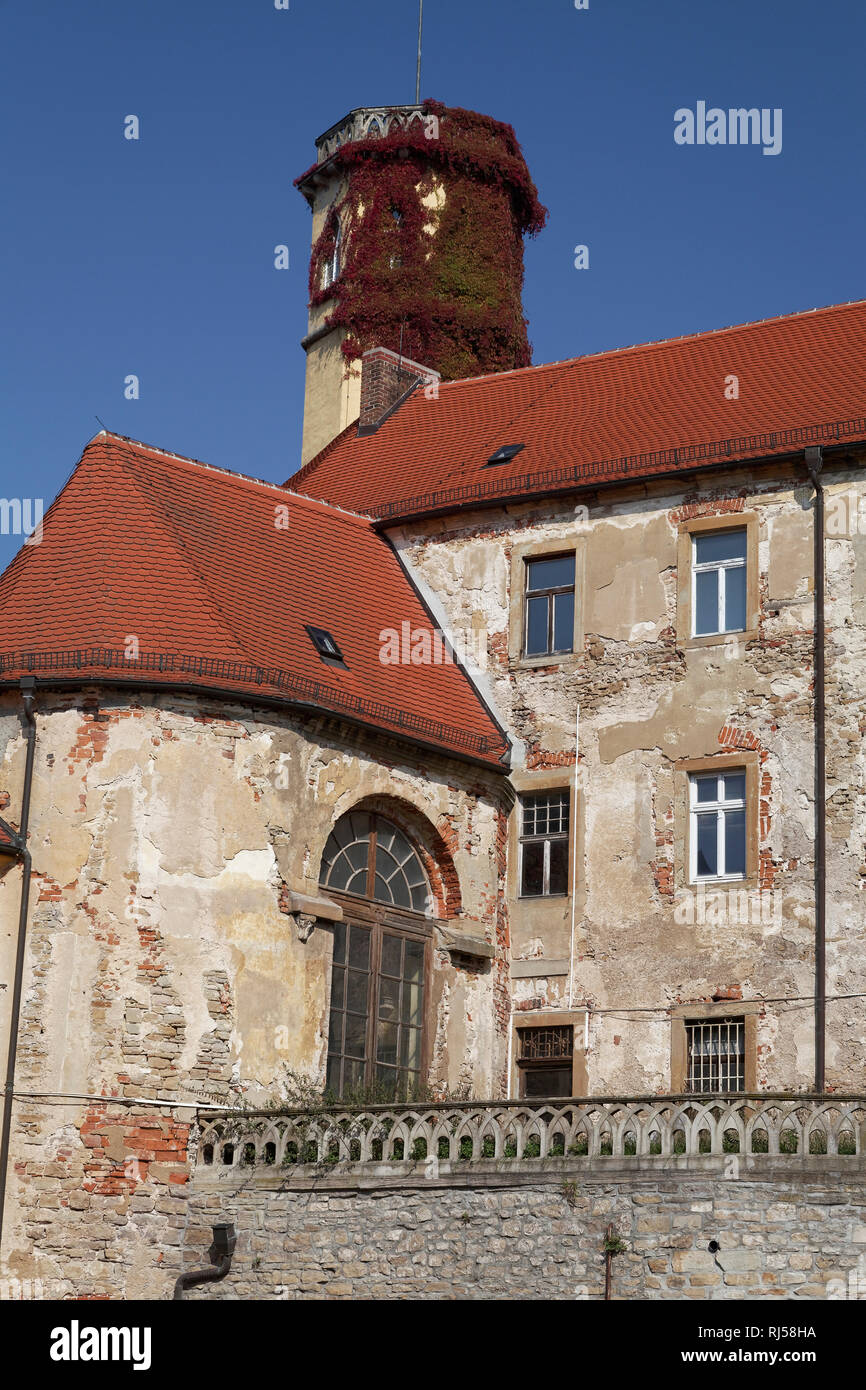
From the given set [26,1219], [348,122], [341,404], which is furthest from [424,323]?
[26,1219]

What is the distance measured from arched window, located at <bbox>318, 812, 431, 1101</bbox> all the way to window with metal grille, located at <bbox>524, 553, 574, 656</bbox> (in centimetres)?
346

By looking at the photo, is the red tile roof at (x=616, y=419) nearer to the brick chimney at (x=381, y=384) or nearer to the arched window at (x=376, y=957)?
the brick chimney at (x=381, y=384)

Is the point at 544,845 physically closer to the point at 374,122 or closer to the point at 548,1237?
the point at 548,1237

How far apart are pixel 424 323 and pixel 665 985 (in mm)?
20743

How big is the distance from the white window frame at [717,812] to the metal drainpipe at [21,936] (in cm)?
787

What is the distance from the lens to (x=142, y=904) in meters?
21.9

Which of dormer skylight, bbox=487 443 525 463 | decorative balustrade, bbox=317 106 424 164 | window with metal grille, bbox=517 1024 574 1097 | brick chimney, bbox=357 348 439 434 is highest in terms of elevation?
decorative balustrade, bbox=317 106 424 164

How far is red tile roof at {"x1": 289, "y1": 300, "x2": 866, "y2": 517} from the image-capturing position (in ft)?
86.0

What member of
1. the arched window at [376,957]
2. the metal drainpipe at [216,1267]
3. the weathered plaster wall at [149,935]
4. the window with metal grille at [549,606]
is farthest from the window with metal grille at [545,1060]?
the metal drainpipe at [216,1267]

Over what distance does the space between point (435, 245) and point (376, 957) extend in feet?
71.9

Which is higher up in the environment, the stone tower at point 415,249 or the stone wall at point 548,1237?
the stone tower at point 415,249

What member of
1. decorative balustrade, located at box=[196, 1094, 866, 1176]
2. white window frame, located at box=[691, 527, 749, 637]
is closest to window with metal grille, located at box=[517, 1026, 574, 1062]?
decorative balustrade, located at box=[196, 1094, 866, 1176]

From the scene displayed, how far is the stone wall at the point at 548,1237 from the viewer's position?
18.2 meters

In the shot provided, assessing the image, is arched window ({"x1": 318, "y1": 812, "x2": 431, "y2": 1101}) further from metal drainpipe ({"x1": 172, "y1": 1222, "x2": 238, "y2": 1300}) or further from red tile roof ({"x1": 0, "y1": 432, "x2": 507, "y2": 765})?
metal drainpipe ({"x1": 172, "y1": 1222, "x2": 238, "y2": 1300})
